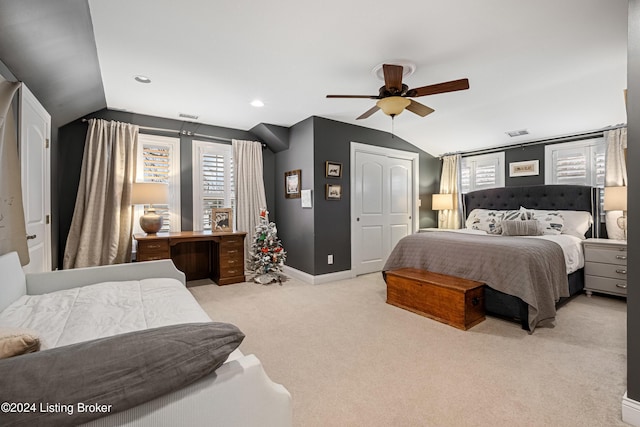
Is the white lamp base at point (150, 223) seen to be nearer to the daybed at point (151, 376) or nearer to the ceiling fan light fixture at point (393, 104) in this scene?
the daybed at point (151, 376)

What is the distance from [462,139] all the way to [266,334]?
14.8ft

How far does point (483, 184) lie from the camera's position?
17.4 ft

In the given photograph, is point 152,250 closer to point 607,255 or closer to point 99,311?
point 99,311

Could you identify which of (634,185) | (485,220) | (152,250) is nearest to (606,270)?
(485,220)

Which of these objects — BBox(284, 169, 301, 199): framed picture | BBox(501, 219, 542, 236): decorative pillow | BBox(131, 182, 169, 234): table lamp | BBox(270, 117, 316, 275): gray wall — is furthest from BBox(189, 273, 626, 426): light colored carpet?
BBox(284, 169, 301, 199): framed picture

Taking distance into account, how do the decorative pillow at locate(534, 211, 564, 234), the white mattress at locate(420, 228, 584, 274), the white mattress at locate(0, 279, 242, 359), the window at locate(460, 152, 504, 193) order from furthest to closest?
1. the window at locate(460, 152, 504, 193)
2. the decorative pillow at locate(534, 211, 564, 234)
3. the white mattress at locate(420, 228, 584, 274)
4. the white mattress at locate(0, 279, 242, 359)

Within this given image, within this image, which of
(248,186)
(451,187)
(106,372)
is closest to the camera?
(106,372)

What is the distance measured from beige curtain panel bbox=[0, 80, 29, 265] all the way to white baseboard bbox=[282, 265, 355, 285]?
3.05 m

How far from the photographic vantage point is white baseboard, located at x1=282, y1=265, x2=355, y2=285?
428 centimetres

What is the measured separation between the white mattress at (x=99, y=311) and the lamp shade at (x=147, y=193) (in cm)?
180

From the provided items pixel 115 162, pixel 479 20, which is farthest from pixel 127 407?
pixel 115 162

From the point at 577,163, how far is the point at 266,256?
15.7 feet

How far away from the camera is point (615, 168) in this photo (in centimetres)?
378

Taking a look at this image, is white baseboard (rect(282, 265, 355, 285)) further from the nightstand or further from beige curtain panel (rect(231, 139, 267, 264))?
the nightstand
